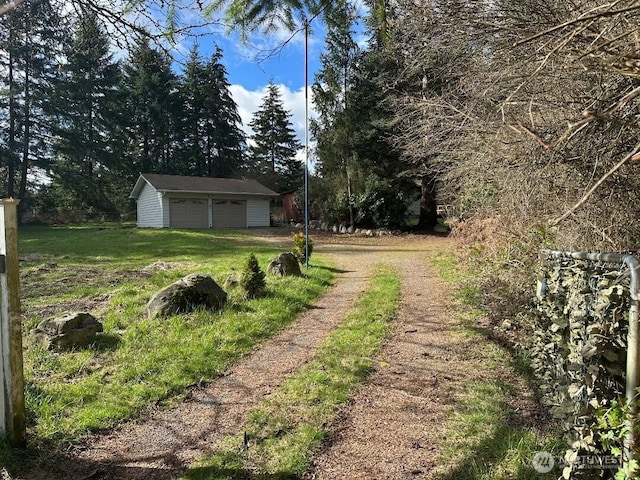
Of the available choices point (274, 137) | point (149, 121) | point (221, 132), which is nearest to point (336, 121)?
point (221, 132)

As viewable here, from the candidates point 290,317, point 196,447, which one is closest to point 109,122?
point 290,317

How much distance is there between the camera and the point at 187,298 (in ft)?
17.1

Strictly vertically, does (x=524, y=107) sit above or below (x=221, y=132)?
below

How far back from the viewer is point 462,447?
2.37m

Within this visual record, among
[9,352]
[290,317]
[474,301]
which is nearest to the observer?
[9,352]

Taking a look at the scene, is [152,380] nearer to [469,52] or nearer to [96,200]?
[469,52]

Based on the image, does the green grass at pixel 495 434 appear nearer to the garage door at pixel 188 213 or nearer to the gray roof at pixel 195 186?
the gray roof at pixel 195 186

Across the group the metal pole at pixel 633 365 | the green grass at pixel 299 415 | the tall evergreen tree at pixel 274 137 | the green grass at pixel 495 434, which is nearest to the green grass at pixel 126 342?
the green grass at pixel 299 415

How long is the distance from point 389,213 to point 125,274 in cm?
1367

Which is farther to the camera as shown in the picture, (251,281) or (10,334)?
(251,281)

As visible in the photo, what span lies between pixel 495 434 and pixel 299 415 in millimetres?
1275

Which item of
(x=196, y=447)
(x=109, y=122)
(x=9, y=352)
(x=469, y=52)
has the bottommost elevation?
(x=196, y=447)

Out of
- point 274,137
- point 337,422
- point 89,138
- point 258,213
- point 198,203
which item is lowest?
point 337,422

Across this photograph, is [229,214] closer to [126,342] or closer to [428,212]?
[428,212]
